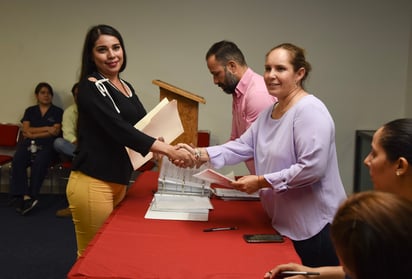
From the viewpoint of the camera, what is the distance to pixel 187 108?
2.70m

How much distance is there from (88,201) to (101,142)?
30 cm

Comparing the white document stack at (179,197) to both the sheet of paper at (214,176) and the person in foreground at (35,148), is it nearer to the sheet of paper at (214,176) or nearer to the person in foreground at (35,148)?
the sheet of paper at (214,176)

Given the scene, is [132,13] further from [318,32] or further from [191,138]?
[191,138]

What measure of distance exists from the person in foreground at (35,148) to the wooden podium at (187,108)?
2880mm

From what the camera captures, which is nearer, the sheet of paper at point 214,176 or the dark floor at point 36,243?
the sheet of paper at point 214,176

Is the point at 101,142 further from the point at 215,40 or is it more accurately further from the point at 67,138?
the point at 215,40

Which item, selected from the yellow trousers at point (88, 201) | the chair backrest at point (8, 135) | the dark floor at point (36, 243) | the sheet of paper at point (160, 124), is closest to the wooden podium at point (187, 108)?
the sheet of paper at point (160, 124)

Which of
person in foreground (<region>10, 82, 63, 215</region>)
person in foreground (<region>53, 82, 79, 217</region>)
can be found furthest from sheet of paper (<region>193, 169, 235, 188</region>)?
person in foreground (<region>10, 82, 63, 215</region>)

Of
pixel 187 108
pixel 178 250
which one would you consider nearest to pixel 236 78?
pixel 187 108

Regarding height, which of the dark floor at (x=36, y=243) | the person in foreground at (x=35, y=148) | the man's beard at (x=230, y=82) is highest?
the man's beard at (x=230, y=82)

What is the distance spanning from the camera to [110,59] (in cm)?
230

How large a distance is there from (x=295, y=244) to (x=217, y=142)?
12.4ft

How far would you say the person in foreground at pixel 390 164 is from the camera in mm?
1389

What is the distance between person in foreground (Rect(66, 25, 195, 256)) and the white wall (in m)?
3.20
